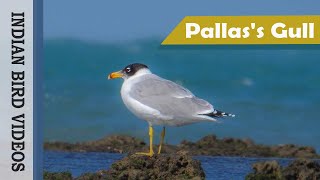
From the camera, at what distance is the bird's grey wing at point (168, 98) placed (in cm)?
526

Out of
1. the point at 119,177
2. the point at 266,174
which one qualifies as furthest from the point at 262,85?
the point at 119,177

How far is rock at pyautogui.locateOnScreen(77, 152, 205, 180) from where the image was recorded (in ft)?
17.2

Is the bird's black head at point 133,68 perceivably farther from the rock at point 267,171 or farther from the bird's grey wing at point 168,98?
the rock at point 267,171

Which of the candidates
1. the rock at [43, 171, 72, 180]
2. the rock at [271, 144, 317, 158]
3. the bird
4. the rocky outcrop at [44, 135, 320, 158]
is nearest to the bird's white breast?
the bird

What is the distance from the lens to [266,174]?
17.0 ft

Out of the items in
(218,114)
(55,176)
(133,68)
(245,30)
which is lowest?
(55,176)

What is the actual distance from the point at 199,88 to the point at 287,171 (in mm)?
661

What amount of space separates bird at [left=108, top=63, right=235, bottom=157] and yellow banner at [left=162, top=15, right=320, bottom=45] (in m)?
0.23

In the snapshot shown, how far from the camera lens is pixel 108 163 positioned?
5.38 metres

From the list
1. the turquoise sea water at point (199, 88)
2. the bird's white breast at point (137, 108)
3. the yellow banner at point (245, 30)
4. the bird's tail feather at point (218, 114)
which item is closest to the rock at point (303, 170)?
the turquoise sea water at point (199, 88)

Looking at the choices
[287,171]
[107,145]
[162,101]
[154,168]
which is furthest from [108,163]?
[287,171]

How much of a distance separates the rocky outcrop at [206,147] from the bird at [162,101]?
5.0 inches

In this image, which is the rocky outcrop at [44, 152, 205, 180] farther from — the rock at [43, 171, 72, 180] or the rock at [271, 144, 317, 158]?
the rock at [271, 144, 317, 158]

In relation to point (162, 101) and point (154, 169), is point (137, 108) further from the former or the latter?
point (154, 169)
